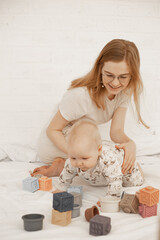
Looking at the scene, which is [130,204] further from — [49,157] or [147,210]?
[49,157]

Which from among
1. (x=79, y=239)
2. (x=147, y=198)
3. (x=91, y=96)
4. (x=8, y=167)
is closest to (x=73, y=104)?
(x=91, y=96)

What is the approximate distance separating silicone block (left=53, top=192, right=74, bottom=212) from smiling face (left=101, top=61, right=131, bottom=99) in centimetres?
61

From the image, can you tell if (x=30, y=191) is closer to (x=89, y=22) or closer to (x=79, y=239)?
(x=79, y=239)

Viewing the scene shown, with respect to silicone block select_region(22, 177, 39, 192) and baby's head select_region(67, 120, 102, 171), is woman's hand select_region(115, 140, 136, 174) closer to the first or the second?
baby's head select_region(67, 120, 102, 171)

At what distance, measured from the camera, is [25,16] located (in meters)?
2.29

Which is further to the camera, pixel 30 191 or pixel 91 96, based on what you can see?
pixel 91 96

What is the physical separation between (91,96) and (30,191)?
1.82 feet

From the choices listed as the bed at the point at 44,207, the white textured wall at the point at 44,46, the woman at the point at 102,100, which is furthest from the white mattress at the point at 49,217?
the white textured wall at the point at 44,46

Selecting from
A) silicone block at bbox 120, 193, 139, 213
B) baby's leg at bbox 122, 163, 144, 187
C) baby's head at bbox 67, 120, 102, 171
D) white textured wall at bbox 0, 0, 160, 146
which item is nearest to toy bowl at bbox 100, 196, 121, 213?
silicone block at bbox 120, 193, 139, 213

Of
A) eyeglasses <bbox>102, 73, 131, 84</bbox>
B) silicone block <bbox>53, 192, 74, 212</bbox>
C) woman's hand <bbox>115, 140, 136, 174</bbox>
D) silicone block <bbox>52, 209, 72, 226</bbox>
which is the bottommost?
silicone block <bbox>52, 209, 72, 226</bbox>

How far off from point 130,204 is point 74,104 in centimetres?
63

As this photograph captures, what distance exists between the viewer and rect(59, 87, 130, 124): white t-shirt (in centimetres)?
164

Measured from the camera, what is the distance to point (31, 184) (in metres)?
1.41

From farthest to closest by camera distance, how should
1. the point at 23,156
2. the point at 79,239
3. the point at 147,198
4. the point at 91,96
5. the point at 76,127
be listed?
1. the point at 23,156
2. the point at 91,96
3. the point at 76,127
4. the point at 147,198
5. the point at 79,239
